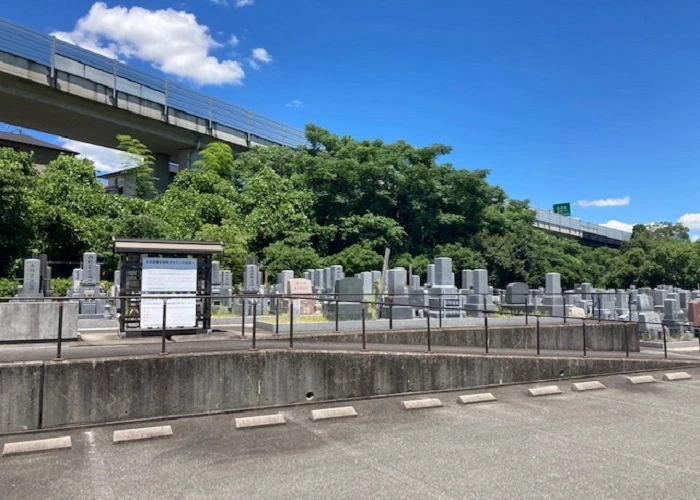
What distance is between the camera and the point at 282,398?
8125 millimetres

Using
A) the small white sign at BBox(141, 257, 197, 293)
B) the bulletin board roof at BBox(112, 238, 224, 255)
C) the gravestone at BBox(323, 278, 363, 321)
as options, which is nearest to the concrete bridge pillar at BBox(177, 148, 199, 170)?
the gravestone at BBox(323, 278, 363, 321)

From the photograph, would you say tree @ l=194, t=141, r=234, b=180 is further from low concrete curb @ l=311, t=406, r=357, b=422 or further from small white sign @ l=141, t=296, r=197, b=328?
low concrete curb @ l=311, t=406, r=357, b=422

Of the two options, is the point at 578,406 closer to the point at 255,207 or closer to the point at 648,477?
the point at 648,477

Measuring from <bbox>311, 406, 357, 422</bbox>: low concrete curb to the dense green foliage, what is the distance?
791 inches

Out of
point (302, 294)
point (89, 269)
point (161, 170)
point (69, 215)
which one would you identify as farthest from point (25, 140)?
point (302, 294)

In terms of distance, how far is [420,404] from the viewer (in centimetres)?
812

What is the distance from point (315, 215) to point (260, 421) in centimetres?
3091

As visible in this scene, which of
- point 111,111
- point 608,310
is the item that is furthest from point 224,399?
point 111,111

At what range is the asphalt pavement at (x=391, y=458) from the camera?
4.88m

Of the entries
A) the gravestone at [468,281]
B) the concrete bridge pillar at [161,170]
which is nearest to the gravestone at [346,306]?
the gravestone at [468,281]

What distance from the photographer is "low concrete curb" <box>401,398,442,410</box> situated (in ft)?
26.4

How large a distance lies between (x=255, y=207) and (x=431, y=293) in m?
20.0

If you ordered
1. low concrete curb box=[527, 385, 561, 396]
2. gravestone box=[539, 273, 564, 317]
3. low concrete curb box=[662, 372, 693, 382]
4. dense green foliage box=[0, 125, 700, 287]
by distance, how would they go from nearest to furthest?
low concrete curb box=[527, 385, 561, 396] < low concrete curb box=[662, 372, 693, 382] < gravestone box=[539, 273, 564, 317] < dense green foliage box=[0, 125, 700, 287]

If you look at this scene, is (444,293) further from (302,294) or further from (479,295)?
(302,294)
